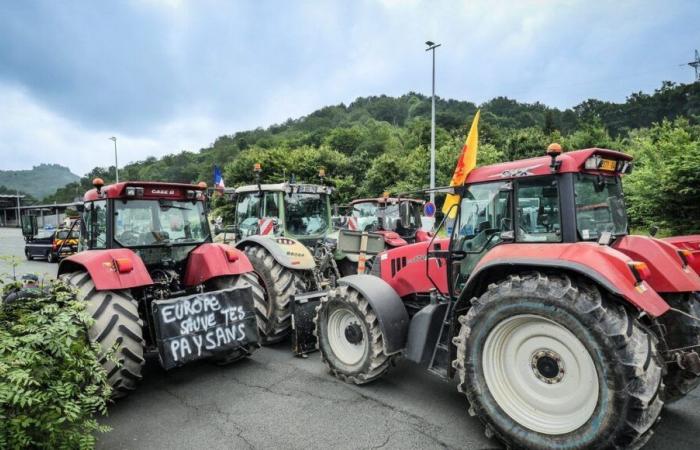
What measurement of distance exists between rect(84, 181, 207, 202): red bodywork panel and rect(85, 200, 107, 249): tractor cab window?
0.09 metres

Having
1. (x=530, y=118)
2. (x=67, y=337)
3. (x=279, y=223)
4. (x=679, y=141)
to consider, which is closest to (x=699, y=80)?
(x=530, y=118)

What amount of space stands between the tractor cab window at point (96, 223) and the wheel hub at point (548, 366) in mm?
4480

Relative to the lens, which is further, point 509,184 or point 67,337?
point 509,184

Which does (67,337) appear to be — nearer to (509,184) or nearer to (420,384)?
(420,384)

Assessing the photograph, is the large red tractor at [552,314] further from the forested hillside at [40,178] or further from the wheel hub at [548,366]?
the forested hillside at [40,178]

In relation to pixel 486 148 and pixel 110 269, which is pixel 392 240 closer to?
pixel 110 269

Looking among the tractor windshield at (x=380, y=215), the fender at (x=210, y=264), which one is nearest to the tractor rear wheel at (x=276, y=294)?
the fender at (x=210, y=264)

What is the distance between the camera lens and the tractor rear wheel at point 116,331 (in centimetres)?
375

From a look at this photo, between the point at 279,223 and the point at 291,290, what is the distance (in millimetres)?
1891

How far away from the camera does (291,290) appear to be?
5.78m

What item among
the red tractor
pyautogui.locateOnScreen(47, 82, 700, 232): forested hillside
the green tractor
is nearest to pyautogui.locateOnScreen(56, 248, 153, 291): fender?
the red tractor

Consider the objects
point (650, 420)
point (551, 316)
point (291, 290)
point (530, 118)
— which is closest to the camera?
point (650, 420)

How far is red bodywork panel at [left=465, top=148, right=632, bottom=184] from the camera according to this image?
334 cm

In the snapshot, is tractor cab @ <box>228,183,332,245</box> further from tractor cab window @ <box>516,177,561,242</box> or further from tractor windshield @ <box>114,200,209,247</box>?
tractor cab window @ <box>516,177,561,242</box>
